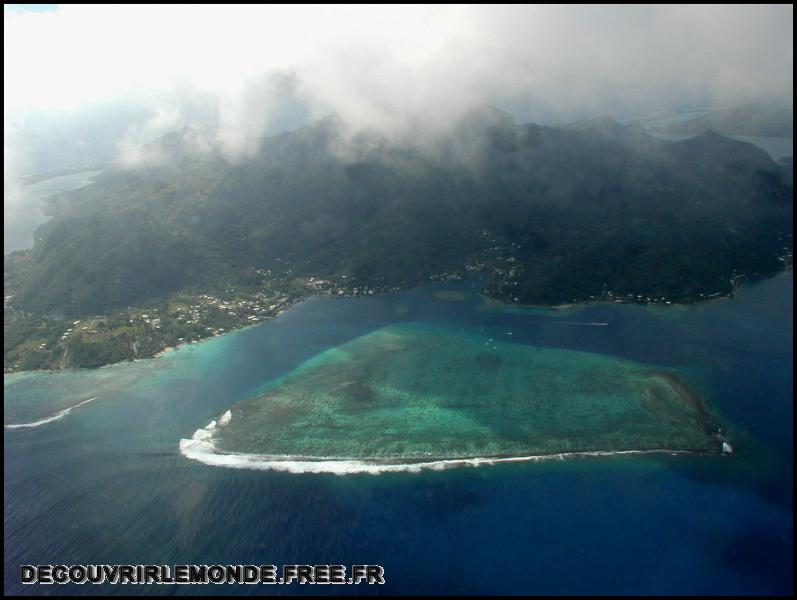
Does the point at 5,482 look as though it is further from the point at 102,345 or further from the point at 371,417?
the point at 371,417

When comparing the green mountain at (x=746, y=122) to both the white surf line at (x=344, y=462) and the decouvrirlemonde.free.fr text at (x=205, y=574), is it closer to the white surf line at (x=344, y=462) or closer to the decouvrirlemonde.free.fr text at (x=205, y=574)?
the white surf line at (x=344, y=462)

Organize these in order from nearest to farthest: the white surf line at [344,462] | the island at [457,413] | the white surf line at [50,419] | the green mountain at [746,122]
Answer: the white surf line at [344,462]
the island at [457,413]
the white surf line at [50,419]
the green mountain at [746,122]

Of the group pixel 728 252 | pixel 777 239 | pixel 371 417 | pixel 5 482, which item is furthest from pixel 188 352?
pixel 777 239

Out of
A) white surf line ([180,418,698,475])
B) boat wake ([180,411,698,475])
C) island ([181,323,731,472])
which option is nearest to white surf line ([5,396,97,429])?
island ([181,323,731,472])

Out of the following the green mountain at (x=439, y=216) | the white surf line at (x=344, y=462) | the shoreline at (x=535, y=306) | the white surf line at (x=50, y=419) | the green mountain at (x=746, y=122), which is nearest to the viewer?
the white surf line at (x=344, y=462)

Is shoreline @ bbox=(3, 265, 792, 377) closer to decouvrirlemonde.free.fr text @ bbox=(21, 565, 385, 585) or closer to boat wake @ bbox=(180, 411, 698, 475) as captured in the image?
boat wake @ bbox=(180, 411, 698, 475)

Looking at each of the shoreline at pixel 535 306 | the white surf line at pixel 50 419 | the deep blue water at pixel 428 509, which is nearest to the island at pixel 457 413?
the deep blue water at pixel 428 509
